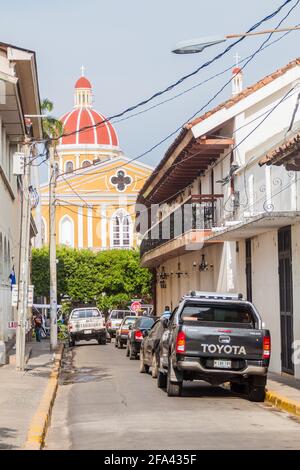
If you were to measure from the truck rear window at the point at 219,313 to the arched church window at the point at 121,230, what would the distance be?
73449 millimetres

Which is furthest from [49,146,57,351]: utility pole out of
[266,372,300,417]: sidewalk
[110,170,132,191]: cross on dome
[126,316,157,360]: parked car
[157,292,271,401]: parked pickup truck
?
[110,170,132,191]: cross on dome

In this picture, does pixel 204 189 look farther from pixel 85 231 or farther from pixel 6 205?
pixel 85 231

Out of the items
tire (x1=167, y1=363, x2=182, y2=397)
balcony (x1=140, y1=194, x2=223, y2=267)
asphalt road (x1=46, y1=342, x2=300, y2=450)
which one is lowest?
asphalt road (x1=46, y1=342, x2=300, y2=450)

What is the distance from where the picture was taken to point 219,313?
18516 millimetres

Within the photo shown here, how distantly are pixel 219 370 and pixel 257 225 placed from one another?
5.26 m

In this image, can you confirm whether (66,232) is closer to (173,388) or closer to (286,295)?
(286,295)

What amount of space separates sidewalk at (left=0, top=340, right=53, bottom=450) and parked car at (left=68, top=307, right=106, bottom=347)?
49.5ft

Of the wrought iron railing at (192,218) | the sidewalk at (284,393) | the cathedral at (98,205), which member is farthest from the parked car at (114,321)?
the cathedral at (98,205)

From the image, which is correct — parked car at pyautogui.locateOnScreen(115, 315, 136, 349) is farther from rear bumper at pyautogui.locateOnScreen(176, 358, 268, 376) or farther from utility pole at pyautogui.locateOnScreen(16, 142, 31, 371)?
rear bumper at pyautogui.locateOnScreen(176, 358, 268, 376)

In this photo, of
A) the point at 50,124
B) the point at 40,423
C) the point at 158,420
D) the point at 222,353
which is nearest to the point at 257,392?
the point at 222,353

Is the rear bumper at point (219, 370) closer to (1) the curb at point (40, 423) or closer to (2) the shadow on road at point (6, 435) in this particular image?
(1) the curb at point (40, 423)

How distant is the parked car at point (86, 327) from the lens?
4531 centimetres

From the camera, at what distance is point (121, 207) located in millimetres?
94000

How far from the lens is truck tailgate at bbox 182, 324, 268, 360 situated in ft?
58.0
